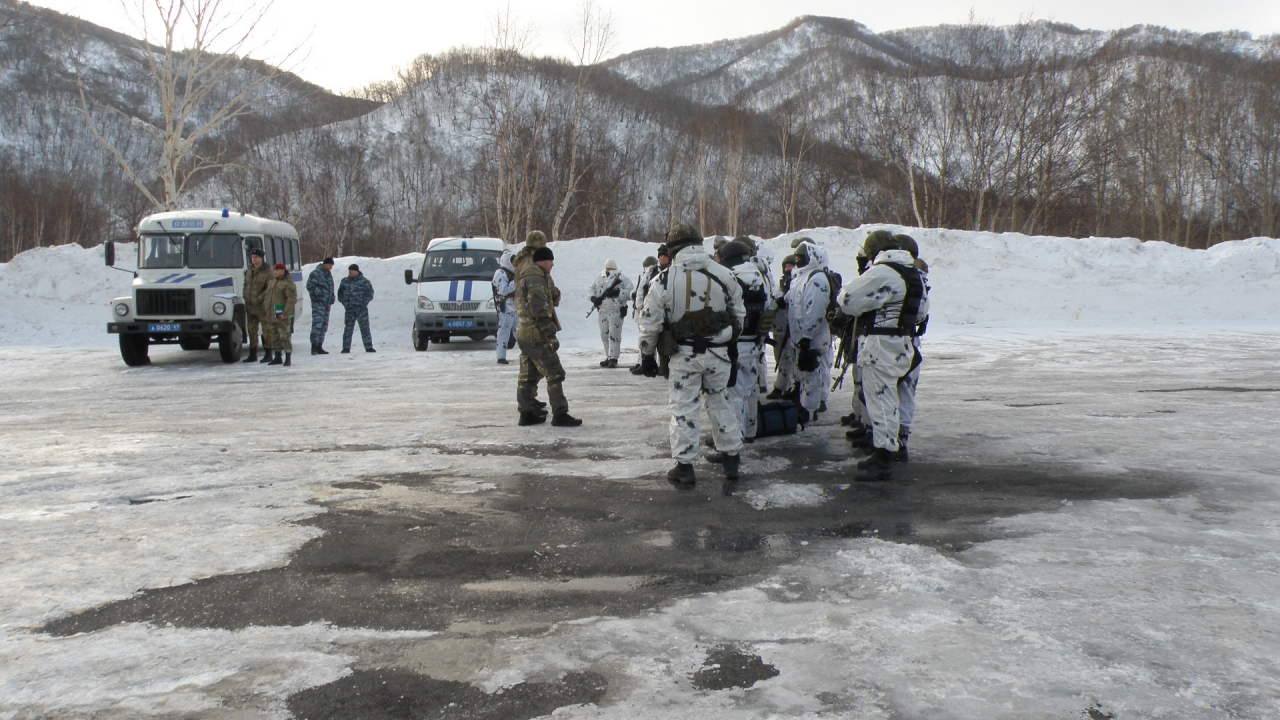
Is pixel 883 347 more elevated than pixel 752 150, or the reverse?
pixel 752 150

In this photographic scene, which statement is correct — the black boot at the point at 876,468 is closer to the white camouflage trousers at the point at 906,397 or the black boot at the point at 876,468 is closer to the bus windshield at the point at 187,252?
the white camouflage trousers at the point at 906,397

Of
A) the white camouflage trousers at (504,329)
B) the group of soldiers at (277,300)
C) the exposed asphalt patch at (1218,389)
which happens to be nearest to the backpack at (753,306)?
the exposed asphalt patch at (1218,389)

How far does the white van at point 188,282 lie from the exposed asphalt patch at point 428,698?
513 inches

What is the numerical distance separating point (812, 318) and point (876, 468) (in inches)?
77.1

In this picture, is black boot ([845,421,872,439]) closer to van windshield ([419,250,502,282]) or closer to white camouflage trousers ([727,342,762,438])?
white camouflage trousers ([727,342,762,438])

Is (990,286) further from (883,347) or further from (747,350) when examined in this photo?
(883,347)

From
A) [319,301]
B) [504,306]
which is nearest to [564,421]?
[504,306]

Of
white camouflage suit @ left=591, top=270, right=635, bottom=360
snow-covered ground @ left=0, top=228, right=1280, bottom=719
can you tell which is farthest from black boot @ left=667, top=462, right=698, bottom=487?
white camouflage suit @ left=591, top=270, right=635, bottom=360

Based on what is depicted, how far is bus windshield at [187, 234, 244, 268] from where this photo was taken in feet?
49.7

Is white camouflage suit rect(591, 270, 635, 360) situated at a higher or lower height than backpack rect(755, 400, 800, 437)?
higher

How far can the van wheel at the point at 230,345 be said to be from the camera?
14906 mm

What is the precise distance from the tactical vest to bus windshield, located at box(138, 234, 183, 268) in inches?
507

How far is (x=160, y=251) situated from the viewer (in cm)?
1516

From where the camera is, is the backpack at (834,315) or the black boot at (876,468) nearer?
the black boot at (876,468)
